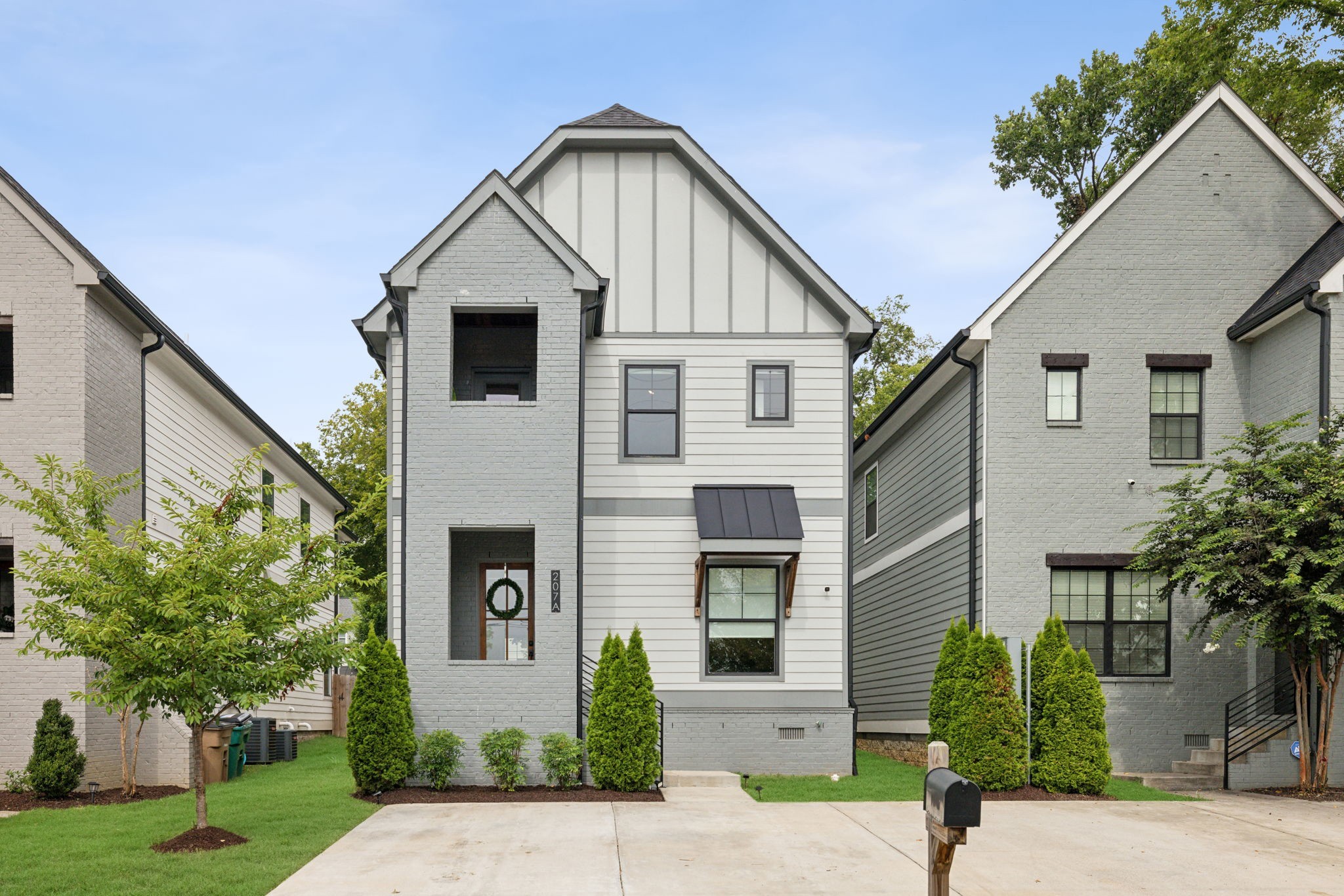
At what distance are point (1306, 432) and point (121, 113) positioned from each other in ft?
60.3

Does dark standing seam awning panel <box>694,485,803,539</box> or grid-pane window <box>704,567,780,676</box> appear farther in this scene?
grid-pane window <box>704,567,780,676</box>

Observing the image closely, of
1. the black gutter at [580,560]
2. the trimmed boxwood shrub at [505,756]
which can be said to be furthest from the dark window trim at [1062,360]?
the trimmed boxwood shrub at [505,756]

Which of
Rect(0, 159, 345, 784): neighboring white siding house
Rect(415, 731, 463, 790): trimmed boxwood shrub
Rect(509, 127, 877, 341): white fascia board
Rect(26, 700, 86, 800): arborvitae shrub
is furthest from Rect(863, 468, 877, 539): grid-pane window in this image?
Rect(26, 700, 86, 800): arborvitae shrub

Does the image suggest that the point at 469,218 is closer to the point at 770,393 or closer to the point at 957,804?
the point at 770,393

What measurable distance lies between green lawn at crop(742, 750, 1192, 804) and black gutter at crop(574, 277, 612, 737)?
8.09ft

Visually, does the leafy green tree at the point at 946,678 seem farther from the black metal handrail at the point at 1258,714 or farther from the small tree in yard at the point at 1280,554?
the black metal handrail at the point at 1258,714

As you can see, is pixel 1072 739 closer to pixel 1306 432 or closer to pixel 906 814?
pixel 906 814

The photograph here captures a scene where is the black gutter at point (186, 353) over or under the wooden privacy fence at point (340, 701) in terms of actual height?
over

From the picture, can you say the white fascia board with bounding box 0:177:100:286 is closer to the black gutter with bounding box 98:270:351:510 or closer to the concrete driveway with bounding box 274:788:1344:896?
the black gutter with bounding box 98:270:351:510

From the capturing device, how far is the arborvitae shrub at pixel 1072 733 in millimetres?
14555

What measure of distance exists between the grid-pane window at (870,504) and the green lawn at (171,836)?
13196mm

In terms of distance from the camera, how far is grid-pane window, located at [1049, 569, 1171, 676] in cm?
1697

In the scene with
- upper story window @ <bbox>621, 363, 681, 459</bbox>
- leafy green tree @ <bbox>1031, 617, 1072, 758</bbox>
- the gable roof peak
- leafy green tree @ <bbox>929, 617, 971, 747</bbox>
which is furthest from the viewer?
the gable roof peak

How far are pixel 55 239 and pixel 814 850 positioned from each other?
1235cm
